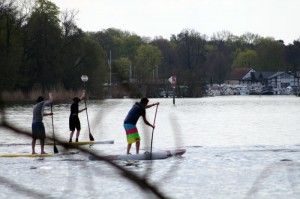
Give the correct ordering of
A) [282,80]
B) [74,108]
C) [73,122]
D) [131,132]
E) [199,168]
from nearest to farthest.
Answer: [199,168] < [131,132] < [74,108] < [73,122] < [282,80]

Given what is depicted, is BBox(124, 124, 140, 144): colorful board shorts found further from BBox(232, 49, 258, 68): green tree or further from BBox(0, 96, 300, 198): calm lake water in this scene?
BBox(232, 49, 258, 68): green tree

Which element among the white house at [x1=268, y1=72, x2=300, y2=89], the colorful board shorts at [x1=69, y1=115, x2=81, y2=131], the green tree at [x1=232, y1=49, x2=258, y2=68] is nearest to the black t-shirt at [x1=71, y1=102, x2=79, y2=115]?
the colorful board shorts at [x1=69, y1=115, x2=81, y2=131]

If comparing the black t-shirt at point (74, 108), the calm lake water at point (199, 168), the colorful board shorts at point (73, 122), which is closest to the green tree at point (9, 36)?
the calm lake water at point (199, 168)

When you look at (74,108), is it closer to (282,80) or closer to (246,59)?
(282,80)

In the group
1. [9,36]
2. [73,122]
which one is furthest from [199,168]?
[9,36]

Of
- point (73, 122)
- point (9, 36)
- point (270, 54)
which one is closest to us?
point (9, 36)

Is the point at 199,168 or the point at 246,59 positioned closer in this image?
the point at 199,168

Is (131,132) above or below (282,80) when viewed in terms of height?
below

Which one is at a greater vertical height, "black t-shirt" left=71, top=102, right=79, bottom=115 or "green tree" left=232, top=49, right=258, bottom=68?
"green tree" left=232, top=49, right=258, bottom=68

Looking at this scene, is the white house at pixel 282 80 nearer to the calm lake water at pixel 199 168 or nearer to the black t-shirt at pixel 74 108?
the calm lake water at pixel 199 168

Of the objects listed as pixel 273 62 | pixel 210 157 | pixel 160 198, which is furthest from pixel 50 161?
pixel 273 62

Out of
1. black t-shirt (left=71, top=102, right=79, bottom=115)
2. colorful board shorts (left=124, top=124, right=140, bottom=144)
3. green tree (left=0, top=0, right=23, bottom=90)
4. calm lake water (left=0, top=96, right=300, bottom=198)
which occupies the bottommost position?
calm lake water (left=0, top=96, right=300, bottom=198)

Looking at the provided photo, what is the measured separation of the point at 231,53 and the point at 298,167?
175320mm

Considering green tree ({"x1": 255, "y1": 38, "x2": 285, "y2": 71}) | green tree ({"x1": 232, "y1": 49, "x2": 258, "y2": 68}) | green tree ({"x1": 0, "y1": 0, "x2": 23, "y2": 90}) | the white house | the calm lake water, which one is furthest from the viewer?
Result: green tree ({"x1": 232, "y1": 49, "x2": 258, "y2": 68})
